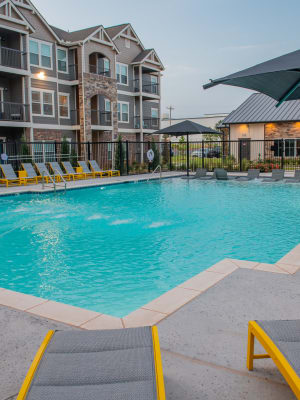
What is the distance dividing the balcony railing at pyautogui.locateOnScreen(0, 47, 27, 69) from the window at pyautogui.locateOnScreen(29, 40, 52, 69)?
1.70 meters

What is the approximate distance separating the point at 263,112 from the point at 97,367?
97.5 feet

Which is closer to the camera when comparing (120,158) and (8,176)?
(8,176)

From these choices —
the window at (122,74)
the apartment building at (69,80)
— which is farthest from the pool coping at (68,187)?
the window at (122,74)

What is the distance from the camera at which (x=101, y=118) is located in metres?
28.7

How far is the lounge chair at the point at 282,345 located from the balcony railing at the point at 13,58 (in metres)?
22.5

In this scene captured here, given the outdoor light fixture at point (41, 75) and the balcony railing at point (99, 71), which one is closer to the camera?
the outdoor light fixture at point (41, 75)

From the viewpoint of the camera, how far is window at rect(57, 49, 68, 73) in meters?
25.9

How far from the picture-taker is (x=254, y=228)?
9.21 metres

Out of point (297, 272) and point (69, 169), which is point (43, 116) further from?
point (297, 272)

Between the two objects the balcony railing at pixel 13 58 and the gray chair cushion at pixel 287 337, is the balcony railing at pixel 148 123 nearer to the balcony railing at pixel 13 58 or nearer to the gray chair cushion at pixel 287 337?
the balcony railing at pixel 13 58

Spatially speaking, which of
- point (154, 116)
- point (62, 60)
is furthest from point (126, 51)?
point (62, 60)

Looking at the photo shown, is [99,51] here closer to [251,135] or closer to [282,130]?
[251,135]

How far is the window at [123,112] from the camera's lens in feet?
102

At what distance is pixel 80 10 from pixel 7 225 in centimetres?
1551
